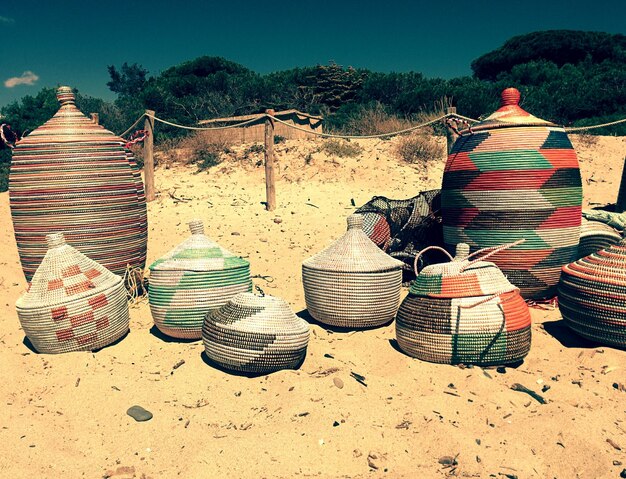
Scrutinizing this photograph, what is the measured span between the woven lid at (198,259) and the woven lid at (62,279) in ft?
1.55

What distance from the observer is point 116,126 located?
20375 millimetres

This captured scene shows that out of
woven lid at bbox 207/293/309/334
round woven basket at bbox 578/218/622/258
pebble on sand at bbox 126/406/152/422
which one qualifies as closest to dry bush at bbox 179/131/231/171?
round woven basket at bbox 578/218/622/258

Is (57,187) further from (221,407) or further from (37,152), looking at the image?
(221,407)

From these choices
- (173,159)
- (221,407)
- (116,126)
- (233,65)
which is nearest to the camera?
(221,407)

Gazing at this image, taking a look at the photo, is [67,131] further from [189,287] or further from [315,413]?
[315,413]

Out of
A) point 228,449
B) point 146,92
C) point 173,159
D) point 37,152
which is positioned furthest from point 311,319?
point 146,92

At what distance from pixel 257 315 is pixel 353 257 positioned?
3.95 ft

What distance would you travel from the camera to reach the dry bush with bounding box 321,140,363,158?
12773 mm

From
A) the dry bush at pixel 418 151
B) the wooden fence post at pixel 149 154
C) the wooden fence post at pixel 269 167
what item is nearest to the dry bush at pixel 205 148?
the wooden fence post at pixel 149 154

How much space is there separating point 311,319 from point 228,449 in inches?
84.5

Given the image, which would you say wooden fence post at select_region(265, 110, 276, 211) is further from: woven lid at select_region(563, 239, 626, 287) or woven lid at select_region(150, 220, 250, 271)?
woven lid at select_region(563, 239, 626, 287)

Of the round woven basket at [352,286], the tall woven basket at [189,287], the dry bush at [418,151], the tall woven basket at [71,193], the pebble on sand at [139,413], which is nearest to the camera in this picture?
the pebble on sand at [139,413]

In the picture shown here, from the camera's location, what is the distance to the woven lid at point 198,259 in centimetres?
435

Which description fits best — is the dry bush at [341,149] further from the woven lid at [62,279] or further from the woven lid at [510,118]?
the woven lid at [62,279]
